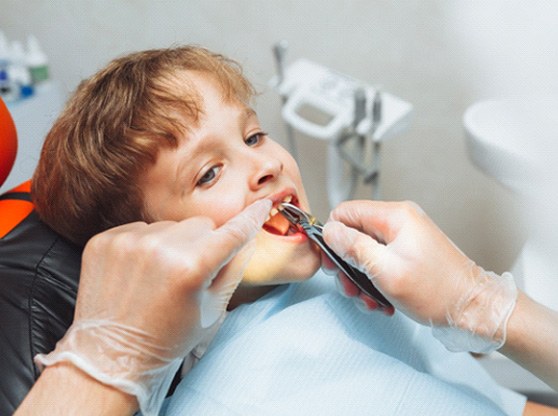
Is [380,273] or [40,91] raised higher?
[380,273]

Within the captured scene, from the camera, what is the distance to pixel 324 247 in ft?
3.21

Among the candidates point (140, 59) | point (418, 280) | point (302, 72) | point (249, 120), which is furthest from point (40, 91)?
point (418, 280)

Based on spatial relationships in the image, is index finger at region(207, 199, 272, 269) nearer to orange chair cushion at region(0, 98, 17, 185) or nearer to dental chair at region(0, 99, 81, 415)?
dental chair at region(0, 99, 81, 415)

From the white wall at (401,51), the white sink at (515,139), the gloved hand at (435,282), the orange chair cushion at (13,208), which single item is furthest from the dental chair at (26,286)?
the white wall at (401,51)

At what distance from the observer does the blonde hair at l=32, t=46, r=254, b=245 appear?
97 cm

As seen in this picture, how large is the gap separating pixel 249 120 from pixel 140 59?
242mm

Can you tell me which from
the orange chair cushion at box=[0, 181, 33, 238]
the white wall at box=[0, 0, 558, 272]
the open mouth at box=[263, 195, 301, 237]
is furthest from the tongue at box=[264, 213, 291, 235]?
the white wall at box=[0, 0, 558, 272]

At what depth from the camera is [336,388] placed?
0.93 meters

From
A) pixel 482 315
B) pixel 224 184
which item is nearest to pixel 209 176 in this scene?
pixel 224 184

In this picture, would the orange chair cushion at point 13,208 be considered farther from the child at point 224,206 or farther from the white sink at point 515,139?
the white sink at point 515,139

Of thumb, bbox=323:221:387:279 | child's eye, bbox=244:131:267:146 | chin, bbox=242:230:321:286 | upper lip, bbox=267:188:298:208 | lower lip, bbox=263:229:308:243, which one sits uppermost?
child's eye, bbox=244:131:267:146

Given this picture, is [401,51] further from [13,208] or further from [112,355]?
[112,355]

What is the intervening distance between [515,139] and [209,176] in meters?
0.78

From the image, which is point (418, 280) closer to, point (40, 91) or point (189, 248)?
point (189, 248)
